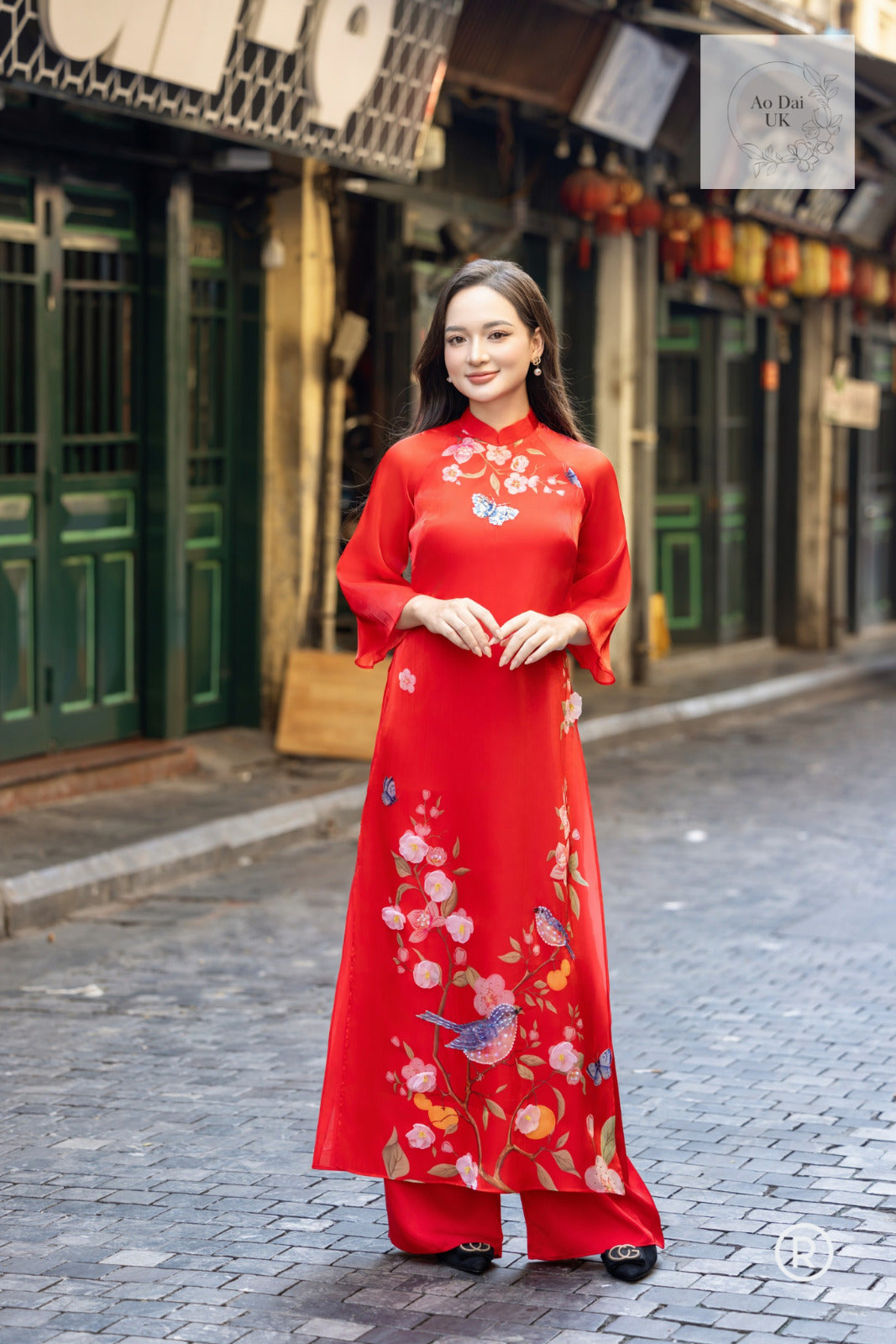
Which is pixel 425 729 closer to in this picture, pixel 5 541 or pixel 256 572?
pixel 5 541

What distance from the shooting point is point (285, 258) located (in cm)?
1084

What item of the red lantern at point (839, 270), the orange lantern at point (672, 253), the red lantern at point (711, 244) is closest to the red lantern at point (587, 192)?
the orange lantern at point (672, 253)

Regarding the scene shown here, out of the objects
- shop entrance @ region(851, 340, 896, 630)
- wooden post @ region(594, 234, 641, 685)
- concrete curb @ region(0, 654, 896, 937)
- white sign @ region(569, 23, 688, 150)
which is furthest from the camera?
shop entrance @ region(851, 340, 896, 630)

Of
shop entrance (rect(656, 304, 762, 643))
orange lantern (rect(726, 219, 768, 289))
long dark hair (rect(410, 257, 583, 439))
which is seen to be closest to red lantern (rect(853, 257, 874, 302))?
shop entrance (rect(656, 304, 762, 643))

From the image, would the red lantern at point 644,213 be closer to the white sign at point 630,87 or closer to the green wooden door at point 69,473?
the white sign at point 630,87

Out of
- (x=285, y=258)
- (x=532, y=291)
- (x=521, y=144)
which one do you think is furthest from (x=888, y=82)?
(x=532, y=291)

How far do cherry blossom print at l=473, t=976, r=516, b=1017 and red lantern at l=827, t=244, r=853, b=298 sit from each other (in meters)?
14.7

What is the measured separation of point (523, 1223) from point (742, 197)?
39.1 ft

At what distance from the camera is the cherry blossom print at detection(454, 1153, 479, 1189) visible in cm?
391

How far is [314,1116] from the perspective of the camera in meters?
5.03

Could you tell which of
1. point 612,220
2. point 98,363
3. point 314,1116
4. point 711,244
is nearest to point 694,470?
point 711,244

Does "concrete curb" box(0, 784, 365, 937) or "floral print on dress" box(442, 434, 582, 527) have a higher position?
"floral print on dress" box(442, 434, 582, 527)

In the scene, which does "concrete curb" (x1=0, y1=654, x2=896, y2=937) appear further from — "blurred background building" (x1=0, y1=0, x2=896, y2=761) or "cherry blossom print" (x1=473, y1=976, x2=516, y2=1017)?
"cherry blossom print" (x1=473, y1=976, x2=516, y2=1017)

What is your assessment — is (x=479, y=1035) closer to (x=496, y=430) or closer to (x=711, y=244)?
(x=496, y=430)
